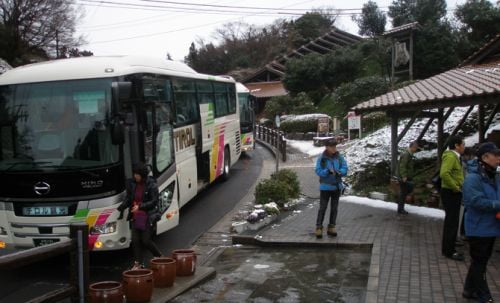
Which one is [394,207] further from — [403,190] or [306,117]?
[306,117]

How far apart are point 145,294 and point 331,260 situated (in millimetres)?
3310

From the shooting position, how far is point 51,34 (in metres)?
37.5

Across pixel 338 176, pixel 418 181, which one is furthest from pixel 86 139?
→ pixel 418 181

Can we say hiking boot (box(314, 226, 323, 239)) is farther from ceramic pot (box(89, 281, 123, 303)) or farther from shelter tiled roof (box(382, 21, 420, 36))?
shelter tiled roof (box(382, 21, 420, 36))

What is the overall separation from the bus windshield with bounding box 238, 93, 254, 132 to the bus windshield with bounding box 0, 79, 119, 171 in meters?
15.6

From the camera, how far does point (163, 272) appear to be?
670 centimetres

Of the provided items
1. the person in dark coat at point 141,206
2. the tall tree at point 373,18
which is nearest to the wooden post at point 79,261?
the person in dark coat at point 141,206

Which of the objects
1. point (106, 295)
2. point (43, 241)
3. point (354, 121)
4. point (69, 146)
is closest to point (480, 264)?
point (106, 295)

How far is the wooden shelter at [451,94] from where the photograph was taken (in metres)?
9.64

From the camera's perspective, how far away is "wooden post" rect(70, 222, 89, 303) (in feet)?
18.2

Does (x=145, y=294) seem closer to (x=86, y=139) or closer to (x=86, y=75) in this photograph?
(x=86, y=139)

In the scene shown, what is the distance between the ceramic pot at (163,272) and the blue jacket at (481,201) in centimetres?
366

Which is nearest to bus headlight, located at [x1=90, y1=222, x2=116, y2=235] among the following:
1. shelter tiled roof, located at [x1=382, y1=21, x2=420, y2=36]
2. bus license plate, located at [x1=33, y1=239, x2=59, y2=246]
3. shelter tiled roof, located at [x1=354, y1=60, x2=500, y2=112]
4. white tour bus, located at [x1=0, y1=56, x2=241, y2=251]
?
white tour bus, located at [x1=0, y1=56, x2=241, y2=251]

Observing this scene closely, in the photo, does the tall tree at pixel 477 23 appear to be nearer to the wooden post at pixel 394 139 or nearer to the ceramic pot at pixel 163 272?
the wooden post at pixel 394 139
